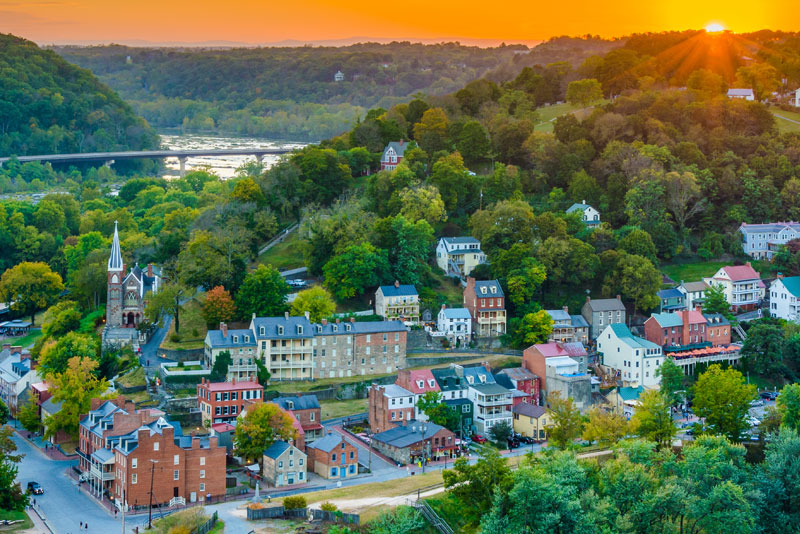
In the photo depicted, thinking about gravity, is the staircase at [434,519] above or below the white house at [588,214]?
below

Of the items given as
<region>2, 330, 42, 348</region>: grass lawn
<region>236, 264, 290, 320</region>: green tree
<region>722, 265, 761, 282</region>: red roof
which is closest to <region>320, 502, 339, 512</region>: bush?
<region>236, 264, 290, 320</region>: green tree

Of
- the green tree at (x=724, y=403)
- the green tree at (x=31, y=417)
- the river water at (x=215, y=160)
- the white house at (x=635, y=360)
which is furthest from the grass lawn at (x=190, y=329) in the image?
the river water at (x=215, y=160)

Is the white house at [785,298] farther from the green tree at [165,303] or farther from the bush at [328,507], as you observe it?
the bush at [328,507]

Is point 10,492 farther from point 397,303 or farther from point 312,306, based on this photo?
point 397,303

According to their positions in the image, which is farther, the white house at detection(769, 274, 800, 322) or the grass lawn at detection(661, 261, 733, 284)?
the grass lawn at detection(661, 261, 733, 284)

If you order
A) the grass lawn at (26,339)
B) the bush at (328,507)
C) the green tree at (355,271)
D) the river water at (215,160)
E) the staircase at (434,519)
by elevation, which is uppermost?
the river water at (215,160)

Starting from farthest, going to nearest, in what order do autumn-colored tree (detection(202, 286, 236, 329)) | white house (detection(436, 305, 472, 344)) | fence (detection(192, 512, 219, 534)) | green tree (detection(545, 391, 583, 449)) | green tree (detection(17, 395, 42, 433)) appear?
white house (detection(436, 305, 472, 344)), autumn-colored tree (detection(202, 286, 236, 329)), green tree (detection(17, 395, 42, 433)), green tree (detection(545, 391, 583, 449)), fence (detection(192, 512, 219, 534))

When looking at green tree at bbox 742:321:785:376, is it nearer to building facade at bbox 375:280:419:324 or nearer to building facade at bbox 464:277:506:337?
building facade at bbox 464:277:506:337

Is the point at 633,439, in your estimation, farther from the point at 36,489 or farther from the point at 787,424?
the point at 36,489
